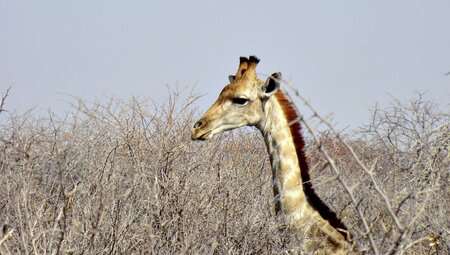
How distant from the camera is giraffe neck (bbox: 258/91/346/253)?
17.1 ft

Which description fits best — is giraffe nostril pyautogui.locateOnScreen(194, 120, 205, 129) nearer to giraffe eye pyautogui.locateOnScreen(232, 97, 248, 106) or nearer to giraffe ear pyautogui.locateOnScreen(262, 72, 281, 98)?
giraffe eye pyautogui.locateOnScreen(232, 97, 248, 106)

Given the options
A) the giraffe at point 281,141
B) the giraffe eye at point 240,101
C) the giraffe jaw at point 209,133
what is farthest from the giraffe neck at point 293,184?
the giraffe jaw at point 209,133

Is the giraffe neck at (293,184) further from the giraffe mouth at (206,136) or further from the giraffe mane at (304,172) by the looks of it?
the giraffe mouth at (206,136)

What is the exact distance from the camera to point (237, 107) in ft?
21.4

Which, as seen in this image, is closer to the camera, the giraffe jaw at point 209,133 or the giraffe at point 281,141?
the giraffe at point 281,141

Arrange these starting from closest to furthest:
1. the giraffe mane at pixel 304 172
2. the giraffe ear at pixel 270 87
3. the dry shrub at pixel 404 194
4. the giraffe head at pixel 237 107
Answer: the dry shrub at pixel 404 194, the giraffe mane at pixel 304 172, the giraffe ear at pixel 270 87, the giraffe head at pixel 237 107

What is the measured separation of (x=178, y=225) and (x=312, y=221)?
82 centimetres

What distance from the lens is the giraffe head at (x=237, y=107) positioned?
6430 millimetres

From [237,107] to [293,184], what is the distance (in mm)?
982

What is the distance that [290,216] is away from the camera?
18.0 feet

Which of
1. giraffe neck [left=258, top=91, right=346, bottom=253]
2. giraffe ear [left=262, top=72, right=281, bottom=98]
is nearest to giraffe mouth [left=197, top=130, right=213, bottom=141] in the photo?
giraffe neck [left=258, top=91, right=346, bottom=253]

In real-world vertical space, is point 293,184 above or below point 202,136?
below

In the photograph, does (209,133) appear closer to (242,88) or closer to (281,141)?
(242,88)

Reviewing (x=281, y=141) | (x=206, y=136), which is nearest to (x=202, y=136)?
(x=206, y=136)
